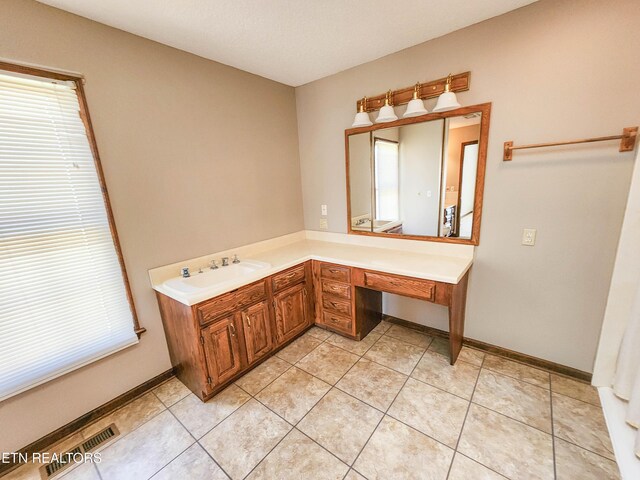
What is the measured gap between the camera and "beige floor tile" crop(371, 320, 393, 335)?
2.66m

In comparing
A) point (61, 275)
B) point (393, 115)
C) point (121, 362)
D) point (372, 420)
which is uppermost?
point (393, 115)

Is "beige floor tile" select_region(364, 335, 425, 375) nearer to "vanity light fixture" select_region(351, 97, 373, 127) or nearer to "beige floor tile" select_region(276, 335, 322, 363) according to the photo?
"beige floor tile" select_region(276, 335, 322, 363)

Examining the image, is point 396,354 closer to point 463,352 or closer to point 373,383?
point 373,383

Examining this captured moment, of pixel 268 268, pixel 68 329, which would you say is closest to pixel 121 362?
pixel 68 329

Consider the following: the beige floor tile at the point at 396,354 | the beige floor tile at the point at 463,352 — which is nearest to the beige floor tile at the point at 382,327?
the beige floor tile at the point at 396,354

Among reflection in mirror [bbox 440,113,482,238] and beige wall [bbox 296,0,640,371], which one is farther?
reflection in mirror [bbox 440,113,482,238]

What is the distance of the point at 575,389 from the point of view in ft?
5.97

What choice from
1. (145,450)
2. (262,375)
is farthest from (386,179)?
(145,450)

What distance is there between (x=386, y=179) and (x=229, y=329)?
73.7 inches

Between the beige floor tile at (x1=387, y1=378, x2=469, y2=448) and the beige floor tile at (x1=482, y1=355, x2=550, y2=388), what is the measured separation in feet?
1.64

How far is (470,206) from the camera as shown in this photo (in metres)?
2.09

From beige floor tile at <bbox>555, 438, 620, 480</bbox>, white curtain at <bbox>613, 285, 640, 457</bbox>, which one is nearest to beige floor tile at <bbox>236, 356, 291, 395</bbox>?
beige floor tile at <bbox>555, 438, 620, 480</bbox>

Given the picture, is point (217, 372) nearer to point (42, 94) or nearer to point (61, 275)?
point (61, 275)

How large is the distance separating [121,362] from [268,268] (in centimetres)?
121
